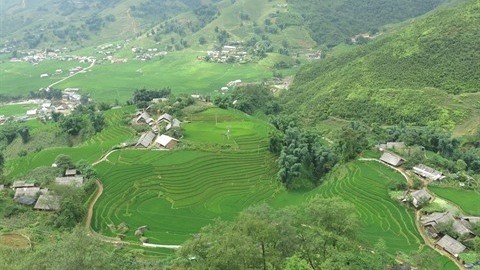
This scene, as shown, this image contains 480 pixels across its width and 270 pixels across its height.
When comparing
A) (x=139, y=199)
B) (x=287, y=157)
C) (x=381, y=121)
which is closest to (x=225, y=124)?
(x=287, y=157)

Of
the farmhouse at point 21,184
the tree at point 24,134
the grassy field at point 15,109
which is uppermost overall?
the farmhouse at point 21,184

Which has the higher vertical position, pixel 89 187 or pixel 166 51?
pixel 89 187

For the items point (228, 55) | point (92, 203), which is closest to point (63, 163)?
point (92, 203)

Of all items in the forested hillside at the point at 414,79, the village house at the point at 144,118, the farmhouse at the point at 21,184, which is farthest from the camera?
the forested hillside at the point at 414,79

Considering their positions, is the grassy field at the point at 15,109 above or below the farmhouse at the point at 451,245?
below

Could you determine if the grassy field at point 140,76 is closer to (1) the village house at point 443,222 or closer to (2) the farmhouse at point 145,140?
(2) the farmhouse at point 145,140

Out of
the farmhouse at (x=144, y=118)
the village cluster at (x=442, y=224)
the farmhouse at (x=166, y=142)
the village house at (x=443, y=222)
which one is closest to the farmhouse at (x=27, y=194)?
the farmhouse at (x=166, y=142)

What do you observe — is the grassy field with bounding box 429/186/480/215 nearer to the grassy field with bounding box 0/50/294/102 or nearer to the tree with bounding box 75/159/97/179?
the tree with bounding box 75/159/97/179

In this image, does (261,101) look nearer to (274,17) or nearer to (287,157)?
(287,157)

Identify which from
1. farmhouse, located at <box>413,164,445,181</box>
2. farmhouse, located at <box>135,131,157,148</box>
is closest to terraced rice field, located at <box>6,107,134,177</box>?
farmhouse, located at <box>135,131,157,148</box>
